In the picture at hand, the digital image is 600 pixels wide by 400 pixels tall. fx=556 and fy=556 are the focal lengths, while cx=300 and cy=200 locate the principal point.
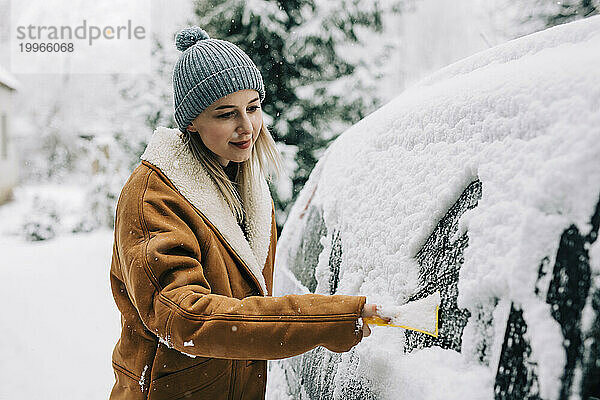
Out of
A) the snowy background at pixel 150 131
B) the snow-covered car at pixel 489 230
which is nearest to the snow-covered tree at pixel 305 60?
the snowy background at pixel 150 131

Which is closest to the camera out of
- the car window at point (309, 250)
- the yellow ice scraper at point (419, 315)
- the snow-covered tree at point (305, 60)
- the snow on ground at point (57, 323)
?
the yellow ice scraper at point (419, 315)

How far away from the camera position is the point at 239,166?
1900 mm

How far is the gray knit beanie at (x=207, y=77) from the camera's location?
1.65 meters

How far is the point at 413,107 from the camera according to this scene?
1520mm

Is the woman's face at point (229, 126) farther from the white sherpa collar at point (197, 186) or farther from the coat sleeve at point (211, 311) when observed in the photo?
the coat sleeve at point (211, 311)

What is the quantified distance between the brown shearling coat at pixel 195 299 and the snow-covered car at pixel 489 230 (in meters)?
0.20

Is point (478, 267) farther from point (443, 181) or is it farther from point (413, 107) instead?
point (413, 107)

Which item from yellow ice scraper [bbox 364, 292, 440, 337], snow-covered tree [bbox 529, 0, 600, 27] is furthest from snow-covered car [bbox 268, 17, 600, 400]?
snow-covered tree [bbox 529, 0, 600, 27]

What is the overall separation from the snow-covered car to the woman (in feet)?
0.62

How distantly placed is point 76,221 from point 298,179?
32.0 ft

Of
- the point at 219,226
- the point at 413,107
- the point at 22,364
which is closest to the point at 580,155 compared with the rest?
the point at 413,107

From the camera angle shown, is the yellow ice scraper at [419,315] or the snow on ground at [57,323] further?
the snow on ground at [57,323]

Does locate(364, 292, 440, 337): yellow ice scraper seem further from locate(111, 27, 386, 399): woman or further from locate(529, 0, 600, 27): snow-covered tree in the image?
locate(529, 0, 600, 27): snow-covered tree

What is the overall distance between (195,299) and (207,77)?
71cm
